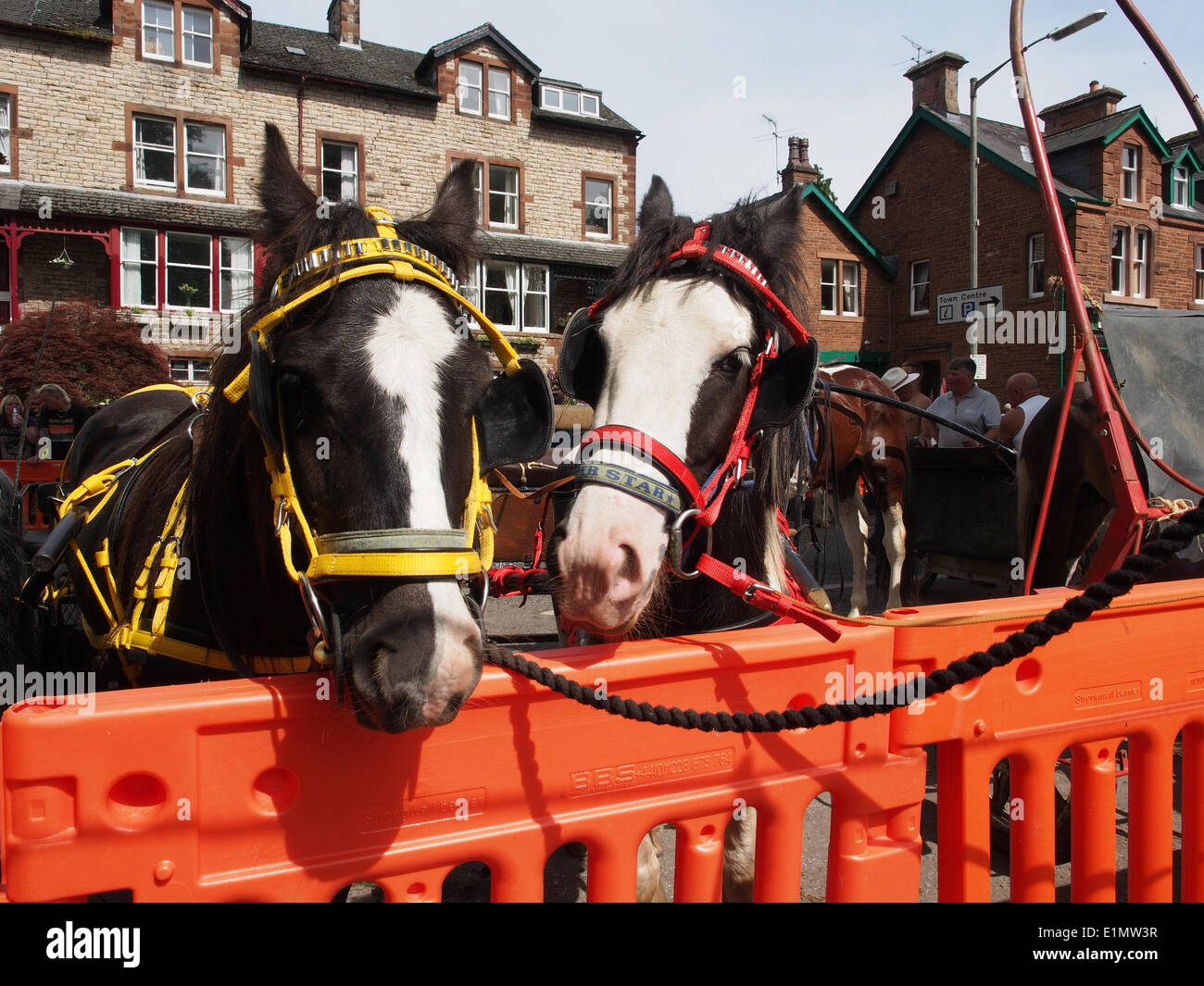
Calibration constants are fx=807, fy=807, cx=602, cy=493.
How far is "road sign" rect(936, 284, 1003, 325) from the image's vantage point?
9.27m

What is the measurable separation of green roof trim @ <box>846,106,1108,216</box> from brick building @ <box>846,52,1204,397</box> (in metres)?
0.05

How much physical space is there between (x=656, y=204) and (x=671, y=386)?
1.08 m

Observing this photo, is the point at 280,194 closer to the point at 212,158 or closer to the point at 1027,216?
the point at 212,158

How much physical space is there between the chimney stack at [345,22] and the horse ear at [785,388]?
88.5 ft

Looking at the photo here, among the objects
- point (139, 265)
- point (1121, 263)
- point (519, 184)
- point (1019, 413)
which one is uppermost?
point (519, 184)

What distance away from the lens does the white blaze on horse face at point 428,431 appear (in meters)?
1.24

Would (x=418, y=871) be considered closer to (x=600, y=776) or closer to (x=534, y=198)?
(x=600, y=776)

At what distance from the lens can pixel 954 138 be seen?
23.9 metres

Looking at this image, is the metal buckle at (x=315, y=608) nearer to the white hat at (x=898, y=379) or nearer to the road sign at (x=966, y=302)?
the white hat at (x=898, y=379)

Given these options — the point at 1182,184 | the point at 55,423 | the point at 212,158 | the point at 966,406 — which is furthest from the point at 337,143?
the point at 1182,184

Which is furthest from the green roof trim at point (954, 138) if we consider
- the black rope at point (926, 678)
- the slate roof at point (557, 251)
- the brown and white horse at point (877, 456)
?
the black rope at point (926, 678)
